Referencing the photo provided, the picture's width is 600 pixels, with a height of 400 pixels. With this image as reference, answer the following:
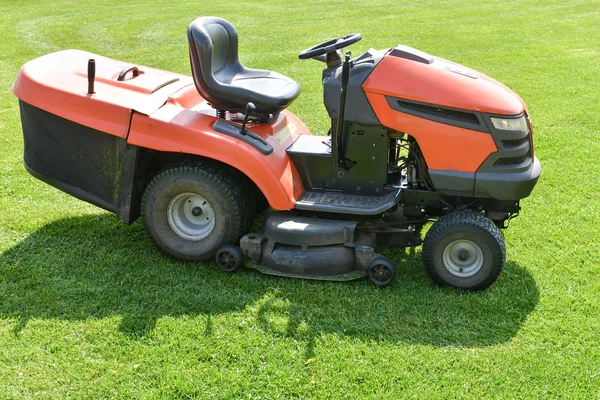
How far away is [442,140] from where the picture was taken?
429 cm

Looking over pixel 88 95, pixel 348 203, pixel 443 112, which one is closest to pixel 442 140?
pixel 443 112

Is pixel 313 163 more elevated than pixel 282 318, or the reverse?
pixel 313 163

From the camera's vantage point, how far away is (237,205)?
456cm

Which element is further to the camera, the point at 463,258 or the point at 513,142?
the point at 463,258

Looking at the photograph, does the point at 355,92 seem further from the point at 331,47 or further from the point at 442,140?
the point at 442,140

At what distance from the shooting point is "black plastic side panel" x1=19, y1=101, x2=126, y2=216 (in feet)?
15.5

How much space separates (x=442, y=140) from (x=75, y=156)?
2313 millimetres

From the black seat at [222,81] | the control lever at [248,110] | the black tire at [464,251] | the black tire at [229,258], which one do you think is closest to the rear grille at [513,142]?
the black tire at [464,251]

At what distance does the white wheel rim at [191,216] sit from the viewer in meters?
4.71

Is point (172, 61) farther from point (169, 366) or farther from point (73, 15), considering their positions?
point (169, 366)

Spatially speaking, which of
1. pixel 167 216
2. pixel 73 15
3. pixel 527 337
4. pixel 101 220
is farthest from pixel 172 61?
pixel 527 337

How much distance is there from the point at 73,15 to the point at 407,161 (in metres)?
11.0

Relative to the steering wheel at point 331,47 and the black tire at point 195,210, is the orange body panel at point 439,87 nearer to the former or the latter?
the steering wheel at point 331,47

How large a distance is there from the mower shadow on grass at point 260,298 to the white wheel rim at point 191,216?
203mm
